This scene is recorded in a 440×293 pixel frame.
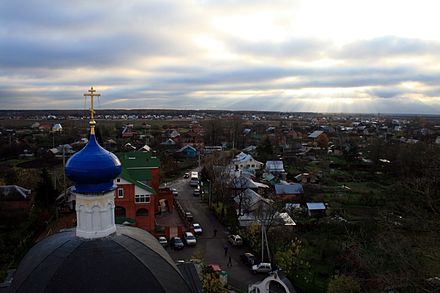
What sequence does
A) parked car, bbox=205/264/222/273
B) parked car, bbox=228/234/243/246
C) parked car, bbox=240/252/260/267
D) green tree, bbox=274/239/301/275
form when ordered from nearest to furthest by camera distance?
parked car, bbox=205/264/222/273 < green tree, bbox=274/239/301/275 < parked car, bbox=240/252/260/267 < parked car, bbox=228/234/243/246

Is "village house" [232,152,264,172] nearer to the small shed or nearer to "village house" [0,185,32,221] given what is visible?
the small shed

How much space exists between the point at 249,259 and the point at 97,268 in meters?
10.6

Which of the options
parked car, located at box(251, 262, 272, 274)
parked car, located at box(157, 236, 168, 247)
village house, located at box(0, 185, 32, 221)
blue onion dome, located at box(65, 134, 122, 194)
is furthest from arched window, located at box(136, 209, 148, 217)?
blue onion dome, located at box(65, 134, 122, 194)

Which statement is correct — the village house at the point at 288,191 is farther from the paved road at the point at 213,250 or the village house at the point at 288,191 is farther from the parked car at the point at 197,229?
the parked car at the point at 197,229

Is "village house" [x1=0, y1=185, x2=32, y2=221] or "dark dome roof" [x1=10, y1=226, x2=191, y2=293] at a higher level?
"dark dome roof" [x1=10, y1=226, x2=191, y2=293]

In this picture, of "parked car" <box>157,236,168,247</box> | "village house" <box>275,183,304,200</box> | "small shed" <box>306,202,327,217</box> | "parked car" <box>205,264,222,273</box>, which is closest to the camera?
"parked car" <box>205,264,222,273</box>

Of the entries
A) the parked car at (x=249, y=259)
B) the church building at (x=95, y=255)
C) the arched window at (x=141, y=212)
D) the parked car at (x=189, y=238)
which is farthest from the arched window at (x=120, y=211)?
the church building at (x=95, y=255)

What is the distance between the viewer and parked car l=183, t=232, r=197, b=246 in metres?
18.0

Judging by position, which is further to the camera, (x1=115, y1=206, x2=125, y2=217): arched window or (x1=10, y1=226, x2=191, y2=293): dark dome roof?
(x1=115, y1=206, x2=125, y2=217): arched window

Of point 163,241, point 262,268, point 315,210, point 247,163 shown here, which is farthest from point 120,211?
point 247,163

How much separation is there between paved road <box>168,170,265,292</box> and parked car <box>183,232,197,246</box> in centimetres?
22

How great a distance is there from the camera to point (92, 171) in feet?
21.6

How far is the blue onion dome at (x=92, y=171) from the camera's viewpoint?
21.7ft

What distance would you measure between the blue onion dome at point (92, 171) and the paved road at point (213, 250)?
873cm
